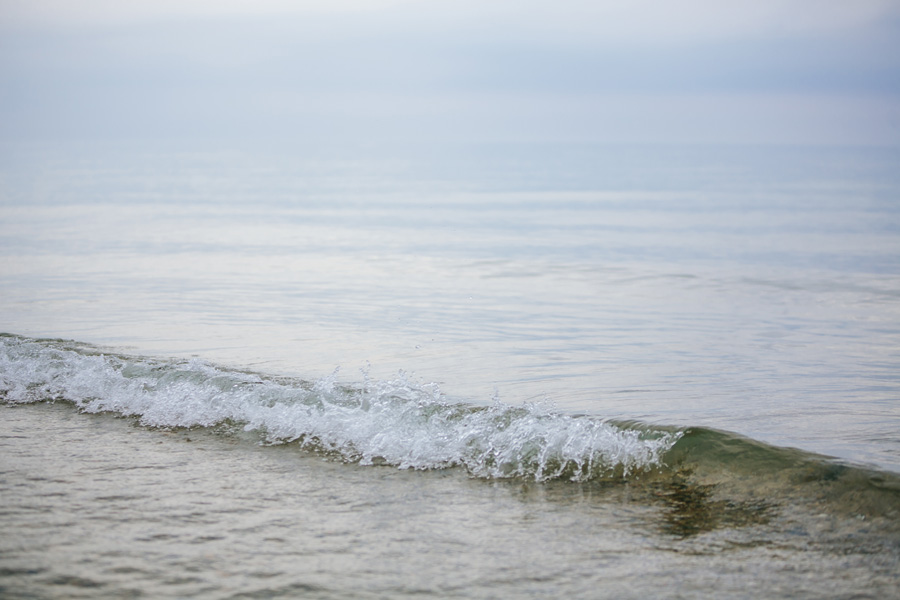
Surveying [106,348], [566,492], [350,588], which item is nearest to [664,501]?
[566,492]

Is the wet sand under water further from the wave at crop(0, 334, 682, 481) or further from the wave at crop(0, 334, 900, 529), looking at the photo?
the wave at crop(0, 334, 682, 481)

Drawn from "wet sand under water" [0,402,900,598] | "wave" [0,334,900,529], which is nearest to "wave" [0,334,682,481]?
"wave" [0,334,900,529]

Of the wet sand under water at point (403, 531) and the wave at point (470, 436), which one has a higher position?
the wave at point (470, 436)

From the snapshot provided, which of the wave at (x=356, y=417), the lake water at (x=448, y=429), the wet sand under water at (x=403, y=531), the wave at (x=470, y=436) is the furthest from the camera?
the wave at (x=356, y=417)

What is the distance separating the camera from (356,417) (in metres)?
7.25

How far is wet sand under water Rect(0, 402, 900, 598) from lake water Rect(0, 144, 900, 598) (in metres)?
0.02

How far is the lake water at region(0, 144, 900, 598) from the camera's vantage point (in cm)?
448

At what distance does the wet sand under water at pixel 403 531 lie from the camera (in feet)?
13.8

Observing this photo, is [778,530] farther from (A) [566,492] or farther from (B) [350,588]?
(B) [350,588]

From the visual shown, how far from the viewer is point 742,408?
325 inches

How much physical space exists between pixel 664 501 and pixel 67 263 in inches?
708

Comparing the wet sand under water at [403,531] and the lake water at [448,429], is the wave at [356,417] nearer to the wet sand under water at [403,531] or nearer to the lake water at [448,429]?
the lake water at [448,429]

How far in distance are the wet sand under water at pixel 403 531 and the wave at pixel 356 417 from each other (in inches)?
11.2

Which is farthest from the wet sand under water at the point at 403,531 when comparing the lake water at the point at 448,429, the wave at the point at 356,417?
the wave at the point at 356,417
